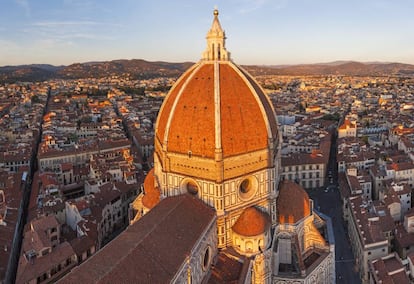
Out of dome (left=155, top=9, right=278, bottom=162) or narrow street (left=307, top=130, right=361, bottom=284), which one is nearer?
dome (left=155, top=9, right=278, bottom=162)

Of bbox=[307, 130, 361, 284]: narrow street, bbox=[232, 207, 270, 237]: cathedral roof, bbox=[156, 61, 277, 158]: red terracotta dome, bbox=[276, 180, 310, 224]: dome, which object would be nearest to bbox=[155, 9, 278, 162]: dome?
bbox=[156, 61, 277, 158]: red terracotta dome

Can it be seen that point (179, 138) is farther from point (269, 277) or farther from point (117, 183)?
point (117, 183)

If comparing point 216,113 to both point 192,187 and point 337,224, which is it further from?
point 337,224

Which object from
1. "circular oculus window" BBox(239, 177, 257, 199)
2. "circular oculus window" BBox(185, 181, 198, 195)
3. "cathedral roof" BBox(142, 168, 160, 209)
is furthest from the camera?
"cathedral roof" BBox(142, 168, 160, 209)

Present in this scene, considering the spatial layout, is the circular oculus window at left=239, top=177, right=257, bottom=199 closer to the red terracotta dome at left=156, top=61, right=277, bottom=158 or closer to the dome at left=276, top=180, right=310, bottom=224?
the red terracotta dome at left=156, top=61, right=277, bottom=158

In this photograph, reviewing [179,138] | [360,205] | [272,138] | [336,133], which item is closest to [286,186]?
[272,138]

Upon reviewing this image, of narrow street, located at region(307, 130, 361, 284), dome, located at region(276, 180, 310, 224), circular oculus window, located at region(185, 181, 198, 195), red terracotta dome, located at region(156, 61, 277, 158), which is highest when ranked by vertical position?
red terracotta dome, located at region(156, 61, 277, 158)

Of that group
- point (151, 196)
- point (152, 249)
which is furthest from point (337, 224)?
point (152, 249)
